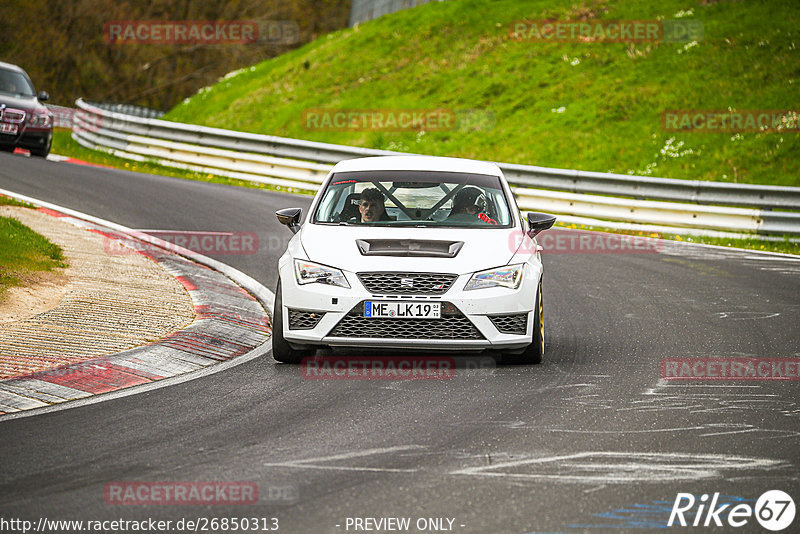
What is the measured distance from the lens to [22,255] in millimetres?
11273

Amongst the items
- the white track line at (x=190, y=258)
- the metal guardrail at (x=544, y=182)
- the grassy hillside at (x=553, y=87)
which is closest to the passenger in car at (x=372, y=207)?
the white track line at (x=190, y=258)

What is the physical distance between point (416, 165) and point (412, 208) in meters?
0.46

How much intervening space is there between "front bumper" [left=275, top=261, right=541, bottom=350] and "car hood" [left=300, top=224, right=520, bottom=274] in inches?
5.9

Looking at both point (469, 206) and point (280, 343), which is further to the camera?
point (469, 206)

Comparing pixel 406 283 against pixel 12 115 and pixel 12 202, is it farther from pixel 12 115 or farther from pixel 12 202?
pixel 12 115

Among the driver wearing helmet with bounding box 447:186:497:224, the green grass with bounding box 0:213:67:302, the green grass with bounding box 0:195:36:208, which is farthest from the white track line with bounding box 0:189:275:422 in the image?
the driver wearing helmet with bounding box 447:186:497:224

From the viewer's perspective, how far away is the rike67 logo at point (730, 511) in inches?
191

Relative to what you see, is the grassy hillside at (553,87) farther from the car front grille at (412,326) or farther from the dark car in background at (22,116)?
the car front grille at (412,326)

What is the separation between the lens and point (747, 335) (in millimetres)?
9906

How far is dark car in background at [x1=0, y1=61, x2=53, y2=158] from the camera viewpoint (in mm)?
22422

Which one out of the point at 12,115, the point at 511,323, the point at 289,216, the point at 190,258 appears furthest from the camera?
the point at 12,115

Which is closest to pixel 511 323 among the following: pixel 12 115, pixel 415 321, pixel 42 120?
pixel 415 321

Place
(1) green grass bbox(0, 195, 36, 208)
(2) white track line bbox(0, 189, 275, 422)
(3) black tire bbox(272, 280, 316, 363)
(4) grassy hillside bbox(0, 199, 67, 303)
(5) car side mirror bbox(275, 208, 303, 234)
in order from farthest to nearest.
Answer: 1. (1) green grass bbox(0, 195, 36, 208)
2. (4) grassy hillside bbox(0, 199, 67, 303)
3. (5) car side mirror bbox(275, 208, 303, 234)
4. (3) black tire bbox(272, 280, 316, 363)
5. (2) white track line bbox(0, 189, 275, 422)

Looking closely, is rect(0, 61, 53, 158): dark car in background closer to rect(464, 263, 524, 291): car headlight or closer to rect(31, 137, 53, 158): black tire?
rect(31, 137, 53, 158): black tire
